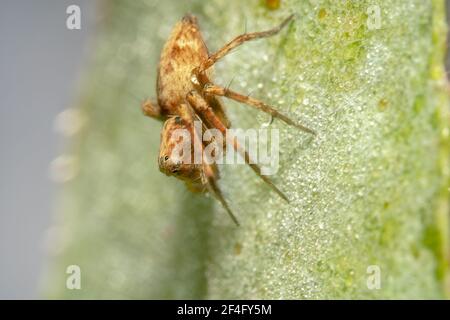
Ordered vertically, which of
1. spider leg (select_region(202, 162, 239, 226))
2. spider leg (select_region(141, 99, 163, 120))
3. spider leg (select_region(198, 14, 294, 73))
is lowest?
spider leg (select_region(202, 162, 239, 226))

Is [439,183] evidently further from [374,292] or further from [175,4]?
[175,4]

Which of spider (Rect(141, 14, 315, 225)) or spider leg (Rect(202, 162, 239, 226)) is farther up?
spider (Rect(141, 14, 315, 225))

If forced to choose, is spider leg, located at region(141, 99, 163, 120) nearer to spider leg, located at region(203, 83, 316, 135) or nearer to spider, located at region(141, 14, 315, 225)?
spider, located at region(141, 14, 315, 225)

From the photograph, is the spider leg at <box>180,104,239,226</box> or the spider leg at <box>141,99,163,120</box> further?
the spider leg at <box>141,99,163,120</box>

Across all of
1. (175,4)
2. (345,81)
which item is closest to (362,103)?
(345,81)

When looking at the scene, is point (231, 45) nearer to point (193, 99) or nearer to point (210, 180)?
point (193, 99)

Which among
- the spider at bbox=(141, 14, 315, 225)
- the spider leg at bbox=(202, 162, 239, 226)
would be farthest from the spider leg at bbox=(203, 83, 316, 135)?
the spider leg at bbox=(202, 162, 239, 226)
